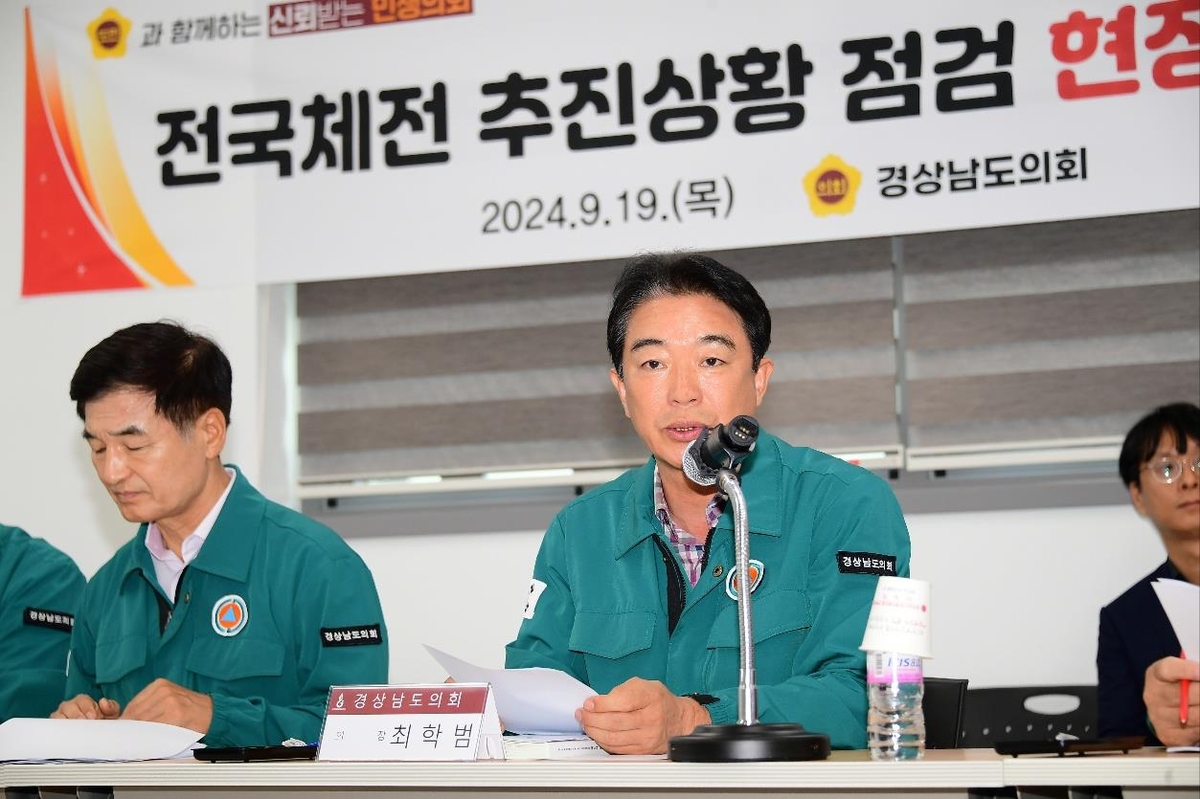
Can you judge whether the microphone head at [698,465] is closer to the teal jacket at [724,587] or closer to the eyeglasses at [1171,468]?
the teal jacket at [724,587]

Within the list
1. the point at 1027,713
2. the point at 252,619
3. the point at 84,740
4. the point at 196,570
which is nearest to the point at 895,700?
the point at 84,740

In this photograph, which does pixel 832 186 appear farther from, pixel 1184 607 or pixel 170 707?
pixel 170 707

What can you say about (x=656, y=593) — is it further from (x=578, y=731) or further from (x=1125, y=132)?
(x=1125, y=132)

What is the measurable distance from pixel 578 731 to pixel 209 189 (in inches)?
91.7

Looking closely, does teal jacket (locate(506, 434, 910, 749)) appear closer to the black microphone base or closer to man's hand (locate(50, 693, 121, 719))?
the black microphone base

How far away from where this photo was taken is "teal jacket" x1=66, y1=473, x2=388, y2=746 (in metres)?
2.46

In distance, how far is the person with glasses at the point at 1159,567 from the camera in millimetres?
2871

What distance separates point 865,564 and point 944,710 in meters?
0.27

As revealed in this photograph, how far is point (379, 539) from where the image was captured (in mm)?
3627

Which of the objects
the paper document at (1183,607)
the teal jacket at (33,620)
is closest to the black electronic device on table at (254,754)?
the paper document at (1183,607)

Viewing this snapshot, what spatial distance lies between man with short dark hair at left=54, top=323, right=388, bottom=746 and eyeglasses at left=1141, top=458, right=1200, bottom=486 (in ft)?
5.52

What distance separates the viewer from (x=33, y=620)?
2898mm

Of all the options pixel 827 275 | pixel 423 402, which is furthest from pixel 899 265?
pixel 423 402

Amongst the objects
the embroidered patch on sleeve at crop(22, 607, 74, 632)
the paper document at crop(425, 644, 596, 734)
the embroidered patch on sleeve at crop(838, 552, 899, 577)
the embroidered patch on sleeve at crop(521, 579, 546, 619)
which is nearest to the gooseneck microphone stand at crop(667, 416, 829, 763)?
the paper document at crop(425, 644, 596, 734)
